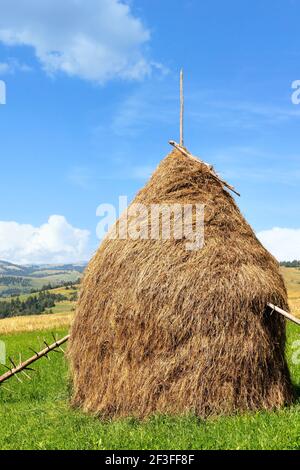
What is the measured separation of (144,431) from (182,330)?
1805 mm

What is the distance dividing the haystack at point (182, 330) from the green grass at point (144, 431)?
372 mm

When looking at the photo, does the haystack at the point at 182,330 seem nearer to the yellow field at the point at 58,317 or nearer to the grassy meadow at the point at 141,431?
the grassy meadow at the point at 141,431

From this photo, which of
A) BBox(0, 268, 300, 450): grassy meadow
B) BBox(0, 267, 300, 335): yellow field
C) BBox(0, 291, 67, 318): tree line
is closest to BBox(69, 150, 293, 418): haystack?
BBox(0, 268, 300, 450): grassy meadow

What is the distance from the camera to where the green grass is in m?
8.31

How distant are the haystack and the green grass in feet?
1.22

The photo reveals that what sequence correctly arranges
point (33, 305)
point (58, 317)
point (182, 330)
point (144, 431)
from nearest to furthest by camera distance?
point (144, 431) < point (182, 330) < point (58, 317) < point (33, 305)

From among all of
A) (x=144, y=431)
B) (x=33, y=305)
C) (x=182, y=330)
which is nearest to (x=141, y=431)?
(x=144, y=431)

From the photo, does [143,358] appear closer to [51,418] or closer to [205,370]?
[205,370]

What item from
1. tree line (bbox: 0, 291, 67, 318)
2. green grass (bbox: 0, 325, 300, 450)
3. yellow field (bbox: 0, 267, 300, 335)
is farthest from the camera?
tree line (bbox: 0, 291, 67, 318)

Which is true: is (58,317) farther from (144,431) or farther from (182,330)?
(144,431)

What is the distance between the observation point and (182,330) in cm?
985

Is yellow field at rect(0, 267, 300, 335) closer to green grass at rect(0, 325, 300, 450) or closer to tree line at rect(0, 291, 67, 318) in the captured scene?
tree line at rect(0, 291, 67, 318)

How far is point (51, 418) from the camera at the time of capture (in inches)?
429
